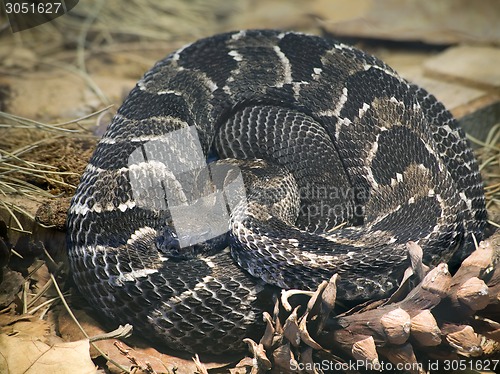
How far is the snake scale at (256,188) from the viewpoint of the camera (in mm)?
3617

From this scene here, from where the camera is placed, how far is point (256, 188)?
14.5 feet

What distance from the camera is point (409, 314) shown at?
3162 millimetres

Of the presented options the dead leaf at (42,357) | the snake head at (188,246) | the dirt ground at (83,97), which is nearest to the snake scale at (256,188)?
the snake head at (188,246)

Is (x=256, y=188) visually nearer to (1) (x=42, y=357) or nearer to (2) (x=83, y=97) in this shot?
(1) (x=42, y=357)

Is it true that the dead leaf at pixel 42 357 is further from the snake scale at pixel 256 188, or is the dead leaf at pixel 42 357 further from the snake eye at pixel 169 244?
the snake eye at pixel 169 244

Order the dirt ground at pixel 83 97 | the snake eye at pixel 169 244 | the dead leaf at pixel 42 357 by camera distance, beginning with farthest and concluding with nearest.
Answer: the snake eye at pixel 169 244
the dirt ground at pixel 83 97
the dead leaf at pixel 42 357

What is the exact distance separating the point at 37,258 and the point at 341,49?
9.48 ft

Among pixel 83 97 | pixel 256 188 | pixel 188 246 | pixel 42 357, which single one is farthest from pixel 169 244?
pixel 83 97

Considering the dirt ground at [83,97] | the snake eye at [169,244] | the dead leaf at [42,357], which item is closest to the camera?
the dead leaf at [42,357]

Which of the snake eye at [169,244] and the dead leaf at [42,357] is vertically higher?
the snake eye at [169,244]

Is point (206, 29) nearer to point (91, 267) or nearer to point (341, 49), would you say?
point (341, 49)

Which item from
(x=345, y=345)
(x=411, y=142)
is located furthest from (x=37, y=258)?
(x=411, y=142)

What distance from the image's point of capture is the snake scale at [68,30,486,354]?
362cm

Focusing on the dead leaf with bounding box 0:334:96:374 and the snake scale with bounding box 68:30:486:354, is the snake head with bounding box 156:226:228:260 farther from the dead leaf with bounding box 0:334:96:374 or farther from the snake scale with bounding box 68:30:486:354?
the dead leaf with bounding box 0:334:96:374
